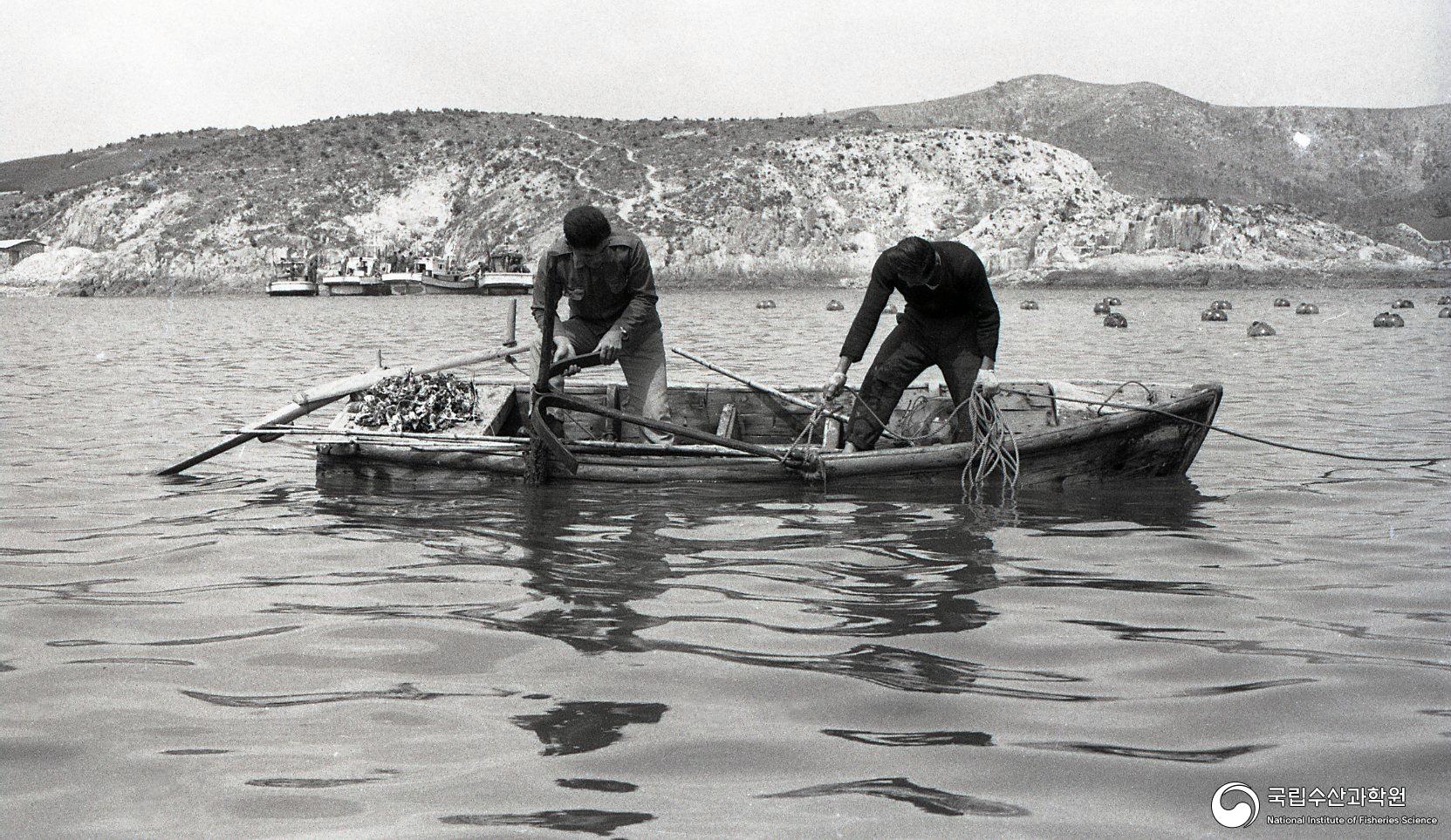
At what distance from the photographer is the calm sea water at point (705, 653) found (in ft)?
13.9

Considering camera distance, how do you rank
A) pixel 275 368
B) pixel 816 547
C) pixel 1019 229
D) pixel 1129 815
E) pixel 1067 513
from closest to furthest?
pixel 1129 815
pixel 816 547
pixel 1067 513
pixel 275 368
pixel 1019 229

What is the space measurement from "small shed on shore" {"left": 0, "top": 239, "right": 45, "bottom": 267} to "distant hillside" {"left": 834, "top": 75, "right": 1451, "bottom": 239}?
318 feet

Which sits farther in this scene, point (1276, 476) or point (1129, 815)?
point (1276, 476)

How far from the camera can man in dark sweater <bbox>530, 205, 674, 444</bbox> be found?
10.3 m

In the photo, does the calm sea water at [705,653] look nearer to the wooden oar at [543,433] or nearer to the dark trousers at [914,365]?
the wooden oar at [543,433]

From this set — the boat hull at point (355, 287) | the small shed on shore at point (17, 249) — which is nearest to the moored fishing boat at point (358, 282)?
the boat hull at point (355, 287)

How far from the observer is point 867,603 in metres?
6.71

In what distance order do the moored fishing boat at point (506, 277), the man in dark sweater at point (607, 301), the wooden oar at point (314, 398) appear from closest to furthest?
the man in dark sweater at point (607, 301) < the wooden oar at point (314, 398) < the moored fishing boat at point (506, 277)

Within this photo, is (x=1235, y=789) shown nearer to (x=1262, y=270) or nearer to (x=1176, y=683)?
(x=1176, y=683)

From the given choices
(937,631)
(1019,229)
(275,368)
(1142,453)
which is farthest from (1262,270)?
(937,631)

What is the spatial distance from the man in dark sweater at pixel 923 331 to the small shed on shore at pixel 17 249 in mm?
108561

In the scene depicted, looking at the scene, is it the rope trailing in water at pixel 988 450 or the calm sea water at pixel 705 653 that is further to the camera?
the rope trailing in water at pixel 988 450

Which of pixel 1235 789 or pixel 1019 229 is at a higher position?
pixel 1019 229

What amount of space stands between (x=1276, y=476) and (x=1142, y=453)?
159cm
